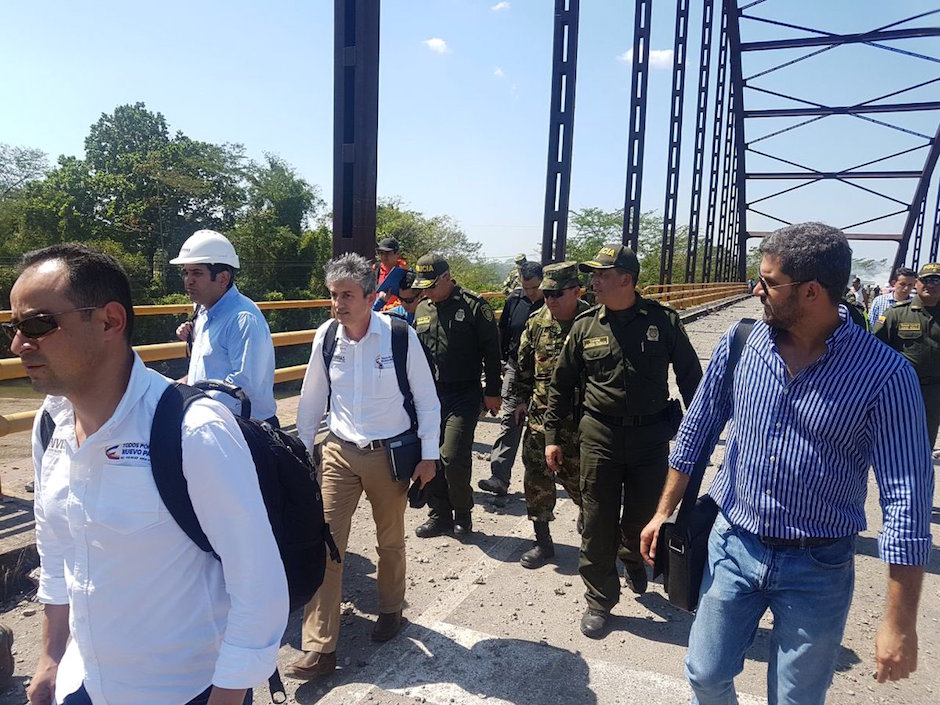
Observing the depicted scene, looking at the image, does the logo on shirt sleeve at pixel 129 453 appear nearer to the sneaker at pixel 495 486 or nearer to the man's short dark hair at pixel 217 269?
the man's short dark hair at pixel 217 269

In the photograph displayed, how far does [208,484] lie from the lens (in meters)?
1.27

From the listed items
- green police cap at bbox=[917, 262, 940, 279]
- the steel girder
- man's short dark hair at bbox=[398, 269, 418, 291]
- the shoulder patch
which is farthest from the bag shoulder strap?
the steel girder

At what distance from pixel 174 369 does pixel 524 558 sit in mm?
18323

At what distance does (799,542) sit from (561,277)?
2495 mm

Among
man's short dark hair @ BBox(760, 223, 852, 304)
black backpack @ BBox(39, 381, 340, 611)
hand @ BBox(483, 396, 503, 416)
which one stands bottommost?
hand @ BBox(483, 396, 503, 416)

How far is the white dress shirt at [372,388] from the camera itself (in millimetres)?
2984

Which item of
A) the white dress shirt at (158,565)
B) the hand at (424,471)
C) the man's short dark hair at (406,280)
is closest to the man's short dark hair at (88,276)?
the white dress shirt at (158,565)

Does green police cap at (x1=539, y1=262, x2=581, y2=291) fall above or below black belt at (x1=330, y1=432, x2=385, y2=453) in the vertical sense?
above

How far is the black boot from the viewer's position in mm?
3900

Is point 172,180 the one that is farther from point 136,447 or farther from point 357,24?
point 136,447

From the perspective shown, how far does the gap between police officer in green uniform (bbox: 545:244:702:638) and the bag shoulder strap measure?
968mm

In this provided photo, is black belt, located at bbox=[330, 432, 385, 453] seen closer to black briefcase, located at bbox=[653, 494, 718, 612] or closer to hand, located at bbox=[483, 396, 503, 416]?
black briefcase, located at bbox=[653, 494, 718, 612]

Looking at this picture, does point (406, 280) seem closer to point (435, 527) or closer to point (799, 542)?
point (435, 527)

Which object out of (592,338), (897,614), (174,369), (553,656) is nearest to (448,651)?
(553,656)
